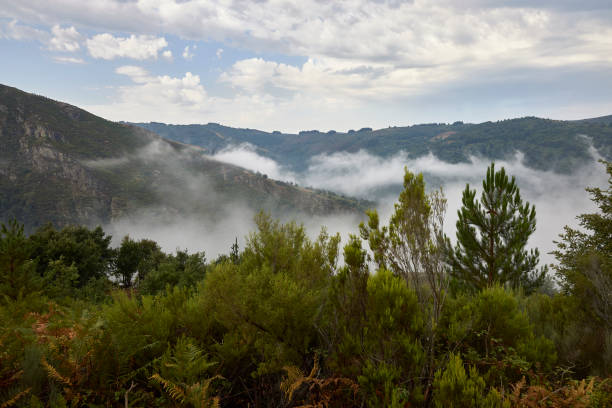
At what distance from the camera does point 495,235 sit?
1266cm

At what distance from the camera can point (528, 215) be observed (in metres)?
12.2

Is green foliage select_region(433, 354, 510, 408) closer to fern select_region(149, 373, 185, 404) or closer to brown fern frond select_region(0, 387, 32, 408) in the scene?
fern select_region(149, 373, 185, 404)

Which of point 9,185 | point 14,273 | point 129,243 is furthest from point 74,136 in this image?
point 14,273

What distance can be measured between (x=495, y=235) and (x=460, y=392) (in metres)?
11.0

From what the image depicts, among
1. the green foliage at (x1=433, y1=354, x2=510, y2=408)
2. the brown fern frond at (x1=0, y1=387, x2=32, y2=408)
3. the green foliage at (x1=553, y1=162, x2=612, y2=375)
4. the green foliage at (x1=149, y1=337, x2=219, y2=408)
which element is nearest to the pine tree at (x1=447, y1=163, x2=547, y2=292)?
the green foliage at (x1=553, y1=162, x2=612, y2=375)

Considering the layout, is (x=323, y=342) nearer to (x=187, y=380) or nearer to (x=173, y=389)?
Result: (x=187, y=380)

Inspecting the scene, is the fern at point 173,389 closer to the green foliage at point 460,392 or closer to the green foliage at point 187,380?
the green foliage at point 187,380

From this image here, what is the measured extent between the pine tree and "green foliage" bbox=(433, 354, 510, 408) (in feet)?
31.1

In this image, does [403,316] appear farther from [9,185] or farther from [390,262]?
[9,185]

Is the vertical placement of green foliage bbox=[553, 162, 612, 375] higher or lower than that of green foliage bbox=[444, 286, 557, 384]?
lower

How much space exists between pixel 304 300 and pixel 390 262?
1.57 m

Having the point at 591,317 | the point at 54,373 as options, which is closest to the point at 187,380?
the point at 54,373

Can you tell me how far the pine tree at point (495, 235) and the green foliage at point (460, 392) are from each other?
9.47 metres

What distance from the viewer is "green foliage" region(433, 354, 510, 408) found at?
10.7ft
